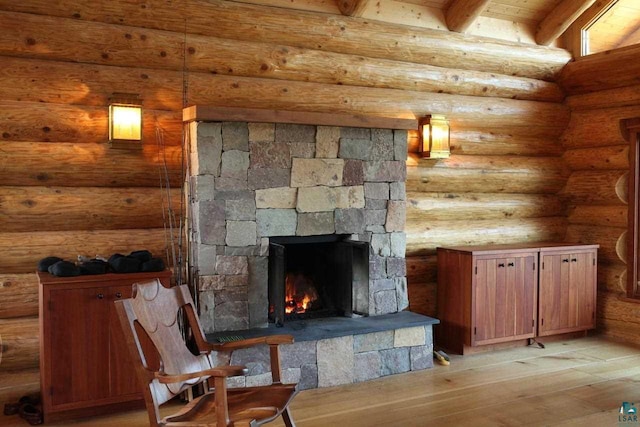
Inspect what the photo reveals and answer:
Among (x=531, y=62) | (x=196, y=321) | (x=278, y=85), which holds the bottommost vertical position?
(x=196, y=321)

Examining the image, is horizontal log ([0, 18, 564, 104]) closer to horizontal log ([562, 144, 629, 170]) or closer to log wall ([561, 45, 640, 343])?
log wall ([561, 45, 640, 343])

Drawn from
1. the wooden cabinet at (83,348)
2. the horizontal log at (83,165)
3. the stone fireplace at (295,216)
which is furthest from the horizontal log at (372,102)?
the wooden cabinet at (83,348)

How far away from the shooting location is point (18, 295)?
4809 mm

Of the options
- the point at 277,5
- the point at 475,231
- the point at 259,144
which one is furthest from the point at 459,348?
the point at 277,5

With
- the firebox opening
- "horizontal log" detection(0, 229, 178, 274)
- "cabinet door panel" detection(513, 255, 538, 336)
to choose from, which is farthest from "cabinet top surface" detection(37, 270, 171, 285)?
"cabinet door panel" detection(513, 255, 538, 336)

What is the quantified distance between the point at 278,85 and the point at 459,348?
2923 mm

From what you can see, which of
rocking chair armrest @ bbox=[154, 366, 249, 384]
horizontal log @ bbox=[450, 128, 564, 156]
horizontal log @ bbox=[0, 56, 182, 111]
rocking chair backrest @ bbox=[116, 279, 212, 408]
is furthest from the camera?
horizontal log @ bbox=[450, 128, 564, 156]

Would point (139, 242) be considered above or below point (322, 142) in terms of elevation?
below

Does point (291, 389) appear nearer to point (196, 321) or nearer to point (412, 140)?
point (196, 321)

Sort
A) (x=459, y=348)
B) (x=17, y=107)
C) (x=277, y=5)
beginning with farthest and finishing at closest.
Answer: (x=459, y=348) < (x=277, y=5) < (x=17, y=107)

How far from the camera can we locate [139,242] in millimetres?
5098

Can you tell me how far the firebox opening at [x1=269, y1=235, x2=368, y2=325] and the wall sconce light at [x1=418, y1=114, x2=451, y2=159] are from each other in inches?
50.1

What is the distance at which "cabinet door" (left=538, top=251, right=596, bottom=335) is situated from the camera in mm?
6262

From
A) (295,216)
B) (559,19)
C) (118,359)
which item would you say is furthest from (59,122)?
(559,19)
